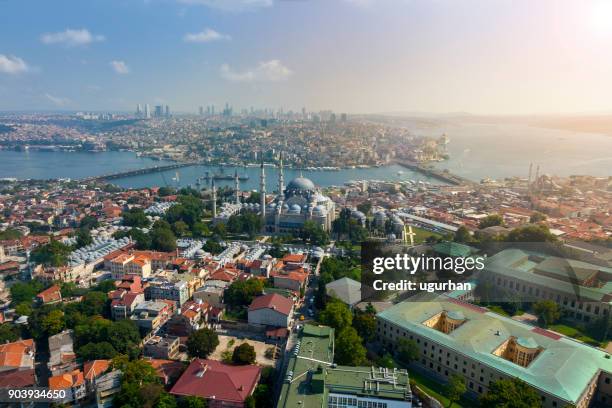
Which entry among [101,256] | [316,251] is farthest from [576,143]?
[101,256]

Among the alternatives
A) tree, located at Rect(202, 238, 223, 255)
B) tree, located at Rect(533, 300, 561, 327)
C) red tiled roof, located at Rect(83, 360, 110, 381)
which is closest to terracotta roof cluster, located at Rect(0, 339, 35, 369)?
red tiled roof, located at Rect(83, 360, 110, 381)

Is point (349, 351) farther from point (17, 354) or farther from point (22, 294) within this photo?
point (22, 294)

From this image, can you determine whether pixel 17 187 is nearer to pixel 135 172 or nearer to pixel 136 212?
pixel 135 172

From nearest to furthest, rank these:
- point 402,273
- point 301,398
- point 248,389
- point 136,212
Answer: point 301,398
point 248,389
point 402,273
point 136,212

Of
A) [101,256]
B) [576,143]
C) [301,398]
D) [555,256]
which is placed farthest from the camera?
[576,143]

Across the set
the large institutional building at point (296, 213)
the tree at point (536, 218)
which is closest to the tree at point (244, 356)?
the large institutional building at point (296, 213)

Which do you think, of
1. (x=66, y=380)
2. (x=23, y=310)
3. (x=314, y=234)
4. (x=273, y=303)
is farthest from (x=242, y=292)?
(x=314, y=234)

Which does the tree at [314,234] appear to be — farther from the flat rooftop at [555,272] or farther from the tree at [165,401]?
the tree at [165,401]
